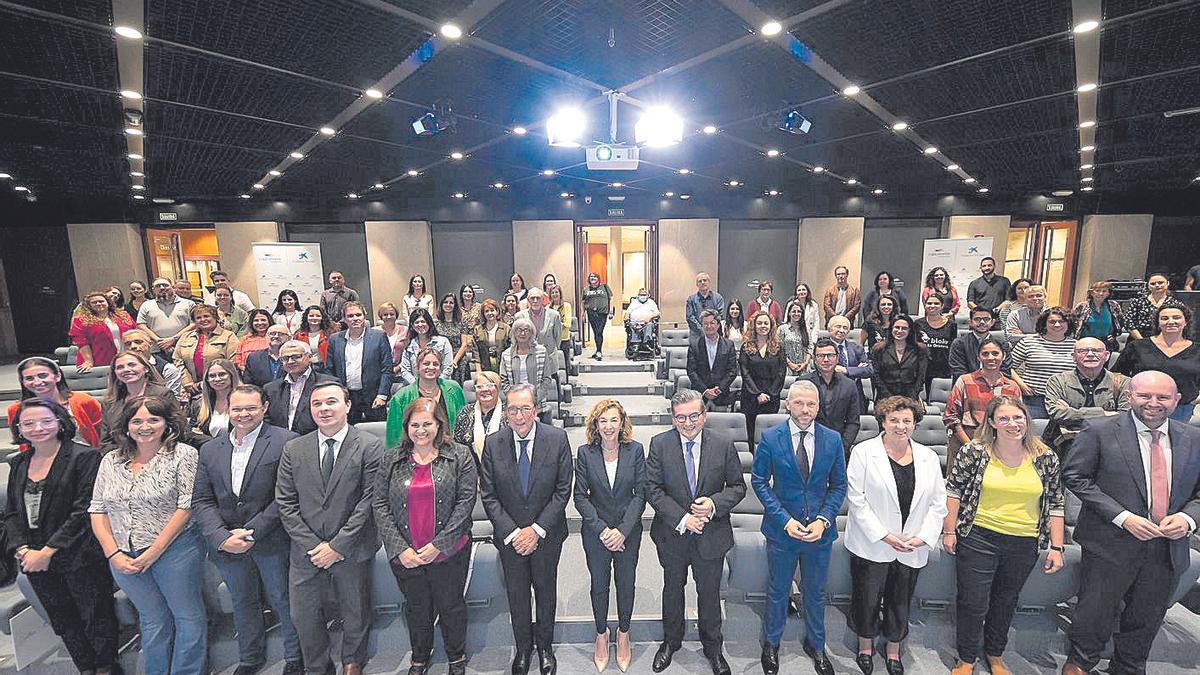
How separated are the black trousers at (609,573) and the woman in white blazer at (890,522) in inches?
44.3

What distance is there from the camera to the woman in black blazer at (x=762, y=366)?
152 inches

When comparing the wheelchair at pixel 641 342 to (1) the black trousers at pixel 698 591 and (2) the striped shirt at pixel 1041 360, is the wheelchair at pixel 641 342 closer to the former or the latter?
(2) the striped shirt at pixel 1041 360

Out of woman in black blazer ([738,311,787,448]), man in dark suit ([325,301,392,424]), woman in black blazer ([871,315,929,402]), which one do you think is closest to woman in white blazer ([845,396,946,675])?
woman in black blazer ([738,311,787,448])

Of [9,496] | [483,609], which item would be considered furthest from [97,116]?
Result: [483,609]

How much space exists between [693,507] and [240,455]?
2.28 m

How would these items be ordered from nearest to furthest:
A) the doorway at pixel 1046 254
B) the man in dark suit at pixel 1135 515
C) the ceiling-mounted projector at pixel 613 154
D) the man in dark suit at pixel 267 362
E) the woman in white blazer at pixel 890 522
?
1. the man in dark suit at pixel 1135 515
2. the woman in white blazer at pixel 890 522
3. the man in dark suit at pixel 267 362
4. the ceiling-mounted projector at pixel 613 154
5. the doorway at pixel 1046 254

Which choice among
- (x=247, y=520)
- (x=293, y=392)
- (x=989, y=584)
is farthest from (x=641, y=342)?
(x=247, y=520)

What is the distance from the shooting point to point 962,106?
437 cm

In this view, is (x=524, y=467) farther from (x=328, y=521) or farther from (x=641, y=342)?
(x=641, y=342)

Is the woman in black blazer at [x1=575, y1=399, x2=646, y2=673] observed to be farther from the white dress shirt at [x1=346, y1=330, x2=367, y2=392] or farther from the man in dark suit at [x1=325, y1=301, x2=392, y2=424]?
the white dress shirt at [x1=346, y1=330, x2=367, y2=392]

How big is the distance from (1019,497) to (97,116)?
23.9 feet

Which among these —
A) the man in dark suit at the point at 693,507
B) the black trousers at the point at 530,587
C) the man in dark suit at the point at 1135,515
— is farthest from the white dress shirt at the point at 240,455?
the man in dark suit at the point at 1135,515

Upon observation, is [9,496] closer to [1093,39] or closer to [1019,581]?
[1019,581]

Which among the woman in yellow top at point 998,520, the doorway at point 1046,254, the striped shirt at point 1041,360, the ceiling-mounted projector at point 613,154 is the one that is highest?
the ceiling-mounted projector at point 613,154
